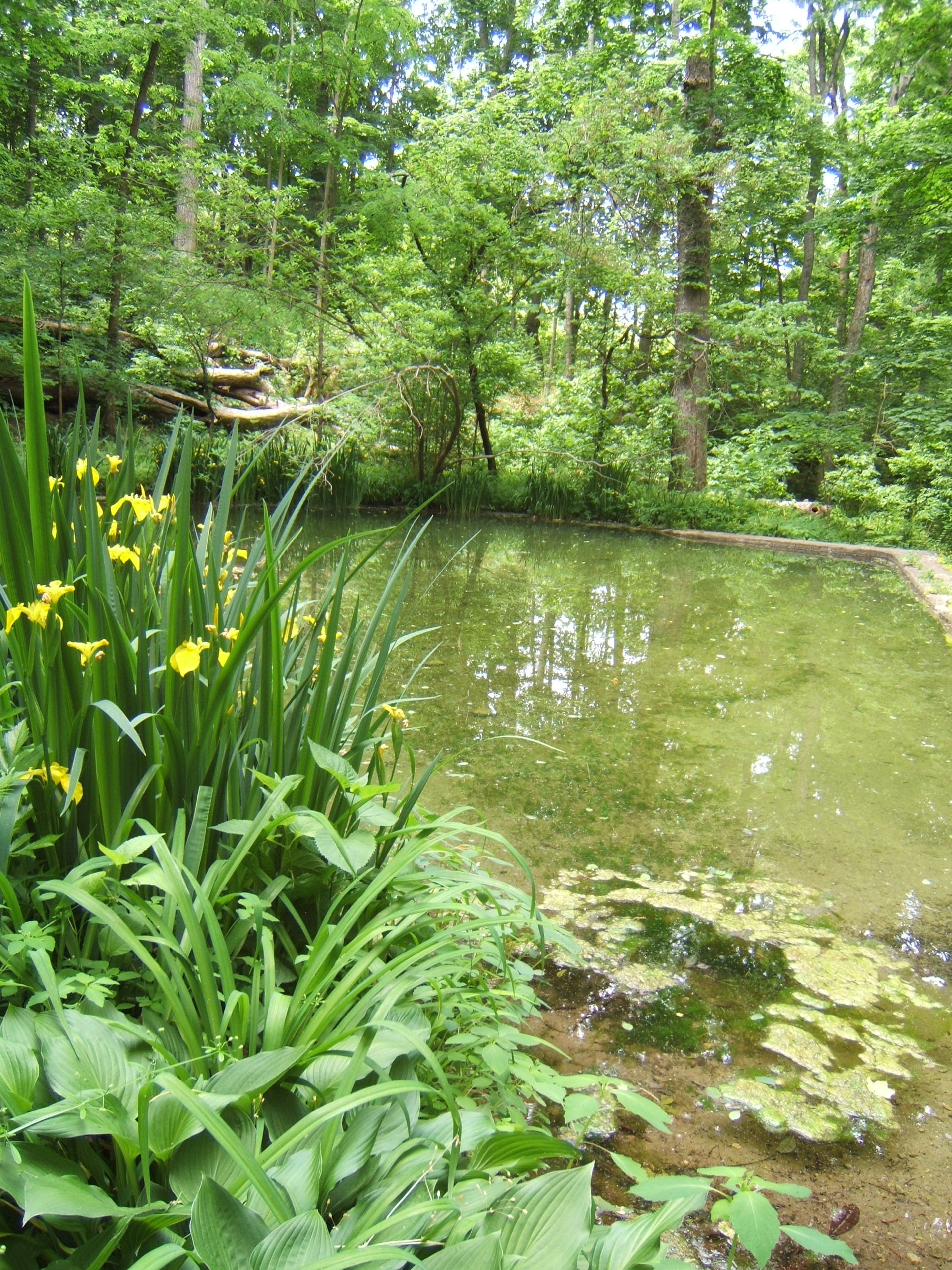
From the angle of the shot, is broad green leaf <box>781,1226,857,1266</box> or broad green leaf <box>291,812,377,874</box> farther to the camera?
broad green leaf <box>291,812,377,874</box>

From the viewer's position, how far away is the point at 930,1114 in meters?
1.40

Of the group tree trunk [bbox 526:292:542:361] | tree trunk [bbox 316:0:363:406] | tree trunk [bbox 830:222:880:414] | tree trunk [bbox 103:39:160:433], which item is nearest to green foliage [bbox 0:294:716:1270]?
tree trunk [bbox 103:39:160:433]

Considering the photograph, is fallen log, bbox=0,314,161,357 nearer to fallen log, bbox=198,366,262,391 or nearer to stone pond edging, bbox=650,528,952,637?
fallen log, bbox=198,366,262,391

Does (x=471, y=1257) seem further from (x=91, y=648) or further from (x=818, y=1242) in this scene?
(x=91, y=648)

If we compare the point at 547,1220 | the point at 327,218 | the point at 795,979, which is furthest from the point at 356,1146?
the point at 327,218

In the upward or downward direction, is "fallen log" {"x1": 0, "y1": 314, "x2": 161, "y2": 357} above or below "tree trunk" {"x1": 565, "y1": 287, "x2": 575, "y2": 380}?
below

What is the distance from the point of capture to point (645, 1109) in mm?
1023

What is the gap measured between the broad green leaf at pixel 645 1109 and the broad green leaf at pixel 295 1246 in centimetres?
47

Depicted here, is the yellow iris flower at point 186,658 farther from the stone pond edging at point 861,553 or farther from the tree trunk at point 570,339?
the tree trunk at point 570,339

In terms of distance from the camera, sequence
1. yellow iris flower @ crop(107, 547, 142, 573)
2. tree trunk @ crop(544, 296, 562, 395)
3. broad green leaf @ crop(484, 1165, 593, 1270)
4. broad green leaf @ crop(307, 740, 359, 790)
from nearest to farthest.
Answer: broad green leaf @ crop(484, 1165, 593, 1270), broad green leaf @ crop(307, 740, 359, 790), yellow iris flower @ crop(107, 547, 142, 573), tree trunk @ crop(544, 296, 562, 395)

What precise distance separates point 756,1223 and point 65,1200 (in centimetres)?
60

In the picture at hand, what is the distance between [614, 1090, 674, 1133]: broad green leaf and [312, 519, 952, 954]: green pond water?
2.40 feet

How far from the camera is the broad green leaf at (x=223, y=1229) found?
598 millimetres

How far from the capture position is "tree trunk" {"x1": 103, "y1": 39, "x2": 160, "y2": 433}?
6.60 m
